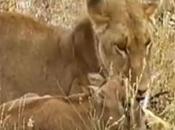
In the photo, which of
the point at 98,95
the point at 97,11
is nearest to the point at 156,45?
the point at 97,11

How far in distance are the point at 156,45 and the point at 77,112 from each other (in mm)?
1716

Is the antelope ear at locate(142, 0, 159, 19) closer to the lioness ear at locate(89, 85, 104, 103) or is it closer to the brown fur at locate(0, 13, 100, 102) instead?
the brown fur at locate(0, 13, 100, 102)

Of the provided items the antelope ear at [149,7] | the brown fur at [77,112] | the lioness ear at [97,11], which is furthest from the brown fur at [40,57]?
the brown fur at [77,112]

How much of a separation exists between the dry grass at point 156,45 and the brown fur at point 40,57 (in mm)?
258

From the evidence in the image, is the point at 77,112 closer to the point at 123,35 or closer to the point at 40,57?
the point at 123,35

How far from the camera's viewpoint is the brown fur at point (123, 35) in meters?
5.80

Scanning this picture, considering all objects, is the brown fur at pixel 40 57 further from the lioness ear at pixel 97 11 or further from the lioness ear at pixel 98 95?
the lioness ear at pixel 98 95

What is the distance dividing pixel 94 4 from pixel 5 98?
3.11ft

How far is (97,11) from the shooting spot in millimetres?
6008

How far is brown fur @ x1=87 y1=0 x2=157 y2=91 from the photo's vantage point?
5.80 metres

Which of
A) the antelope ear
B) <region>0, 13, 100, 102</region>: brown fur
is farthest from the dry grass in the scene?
the antelope ear

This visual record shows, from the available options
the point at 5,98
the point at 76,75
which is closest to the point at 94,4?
the point at 76,75

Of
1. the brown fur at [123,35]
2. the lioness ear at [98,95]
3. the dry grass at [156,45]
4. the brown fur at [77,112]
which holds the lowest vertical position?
the dry grass at [156,45]

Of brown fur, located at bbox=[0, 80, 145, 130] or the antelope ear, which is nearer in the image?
brown fur, located at bbox=[0, 80, 145, 130]
